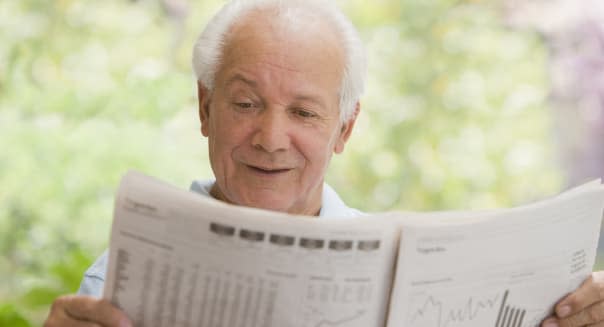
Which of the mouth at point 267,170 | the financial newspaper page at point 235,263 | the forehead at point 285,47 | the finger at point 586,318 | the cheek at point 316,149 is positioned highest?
the forehead at point 285,47

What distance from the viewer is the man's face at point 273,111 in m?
1.42

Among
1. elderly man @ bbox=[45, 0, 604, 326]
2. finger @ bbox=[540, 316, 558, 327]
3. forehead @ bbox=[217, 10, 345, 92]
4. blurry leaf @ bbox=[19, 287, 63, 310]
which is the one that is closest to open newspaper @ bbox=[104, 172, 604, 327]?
finger @ bbox=[540, 316, 558, 327]

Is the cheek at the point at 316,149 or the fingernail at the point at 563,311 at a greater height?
the cheek at the point at 316,149

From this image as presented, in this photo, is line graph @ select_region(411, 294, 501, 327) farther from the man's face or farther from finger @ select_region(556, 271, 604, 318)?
the man's face

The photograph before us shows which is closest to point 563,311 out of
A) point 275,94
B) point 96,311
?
point 275,94

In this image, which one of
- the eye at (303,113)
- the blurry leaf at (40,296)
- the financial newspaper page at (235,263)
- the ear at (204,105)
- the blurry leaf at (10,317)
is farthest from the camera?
the blurry leaf at (40,296)

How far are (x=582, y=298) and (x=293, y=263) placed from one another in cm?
54

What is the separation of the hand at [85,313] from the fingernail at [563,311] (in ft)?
2.29

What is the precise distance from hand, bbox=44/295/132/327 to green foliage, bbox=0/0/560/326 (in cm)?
215

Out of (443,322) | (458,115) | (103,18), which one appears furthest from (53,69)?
(443,322)

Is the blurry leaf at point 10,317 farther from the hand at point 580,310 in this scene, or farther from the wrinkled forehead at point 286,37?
the hand at point 580,310

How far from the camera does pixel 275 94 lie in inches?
55.7

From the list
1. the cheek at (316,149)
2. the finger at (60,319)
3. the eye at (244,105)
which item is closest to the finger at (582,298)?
the cheek at (316,149)

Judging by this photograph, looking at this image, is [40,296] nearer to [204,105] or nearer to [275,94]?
[204,105]
